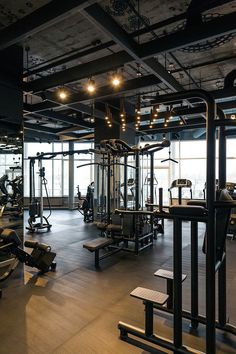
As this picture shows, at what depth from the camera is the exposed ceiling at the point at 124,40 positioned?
335cm

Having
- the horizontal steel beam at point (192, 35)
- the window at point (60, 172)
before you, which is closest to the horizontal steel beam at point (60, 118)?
the window at point (60, 172)

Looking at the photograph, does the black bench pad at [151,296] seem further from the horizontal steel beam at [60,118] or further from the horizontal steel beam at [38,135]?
the horizontal steel beam at [38,135]

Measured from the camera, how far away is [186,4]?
3520mm

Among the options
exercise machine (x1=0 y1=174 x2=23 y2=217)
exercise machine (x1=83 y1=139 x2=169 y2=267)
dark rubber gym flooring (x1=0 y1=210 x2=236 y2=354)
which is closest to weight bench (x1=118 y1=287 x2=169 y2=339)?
dark rubber gym flooring (x1=0 y1=210 x2=236 y2=354)

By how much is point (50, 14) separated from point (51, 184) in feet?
38.0

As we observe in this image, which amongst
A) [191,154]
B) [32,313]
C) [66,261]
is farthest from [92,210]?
[32,313]

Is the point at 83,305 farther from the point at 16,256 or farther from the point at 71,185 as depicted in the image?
the point at 71,185

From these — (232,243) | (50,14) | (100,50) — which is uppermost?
(100,50)

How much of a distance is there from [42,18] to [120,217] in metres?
4.06

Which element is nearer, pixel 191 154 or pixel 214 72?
pixel 214 72

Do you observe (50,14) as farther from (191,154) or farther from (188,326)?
(191,154)

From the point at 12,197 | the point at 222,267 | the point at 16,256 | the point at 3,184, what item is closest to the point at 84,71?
the point at 3,184

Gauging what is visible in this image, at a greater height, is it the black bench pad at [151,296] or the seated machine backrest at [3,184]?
the seated machine backrest at [3,184]

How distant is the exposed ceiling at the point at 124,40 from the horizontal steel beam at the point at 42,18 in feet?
0.03
